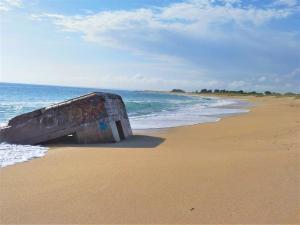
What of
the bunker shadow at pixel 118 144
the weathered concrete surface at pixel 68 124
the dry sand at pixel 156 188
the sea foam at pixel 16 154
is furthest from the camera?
the weathered concrete surface at pixel 68 124

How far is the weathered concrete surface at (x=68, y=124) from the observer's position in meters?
9.55

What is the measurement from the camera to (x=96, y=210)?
3867 millimetres

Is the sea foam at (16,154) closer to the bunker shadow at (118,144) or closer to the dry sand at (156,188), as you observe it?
the dry sand at (156,188)

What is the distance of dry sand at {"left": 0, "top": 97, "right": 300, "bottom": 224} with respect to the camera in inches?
148

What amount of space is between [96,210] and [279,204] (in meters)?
2.05

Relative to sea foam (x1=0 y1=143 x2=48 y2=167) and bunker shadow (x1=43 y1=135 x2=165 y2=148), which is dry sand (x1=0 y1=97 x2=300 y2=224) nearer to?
sea foam (x1=0 y1=143 x2=48 y2=167)

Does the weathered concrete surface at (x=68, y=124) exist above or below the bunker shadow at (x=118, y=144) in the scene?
above

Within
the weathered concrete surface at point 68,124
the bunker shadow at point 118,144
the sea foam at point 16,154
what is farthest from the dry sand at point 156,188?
the weathered concrete surface at point 68,124

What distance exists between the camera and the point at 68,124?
962 centimetres

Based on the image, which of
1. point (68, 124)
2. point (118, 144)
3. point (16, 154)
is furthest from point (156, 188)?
point (68, 124)

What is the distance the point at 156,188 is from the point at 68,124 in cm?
553

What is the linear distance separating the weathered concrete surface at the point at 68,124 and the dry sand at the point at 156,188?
2.38 m

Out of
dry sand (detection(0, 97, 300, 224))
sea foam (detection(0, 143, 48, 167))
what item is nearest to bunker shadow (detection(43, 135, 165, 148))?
sea foam (detection(0, 143, 48, 167))

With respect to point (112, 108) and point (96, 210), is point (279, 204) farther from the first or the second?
point (112, 108)
